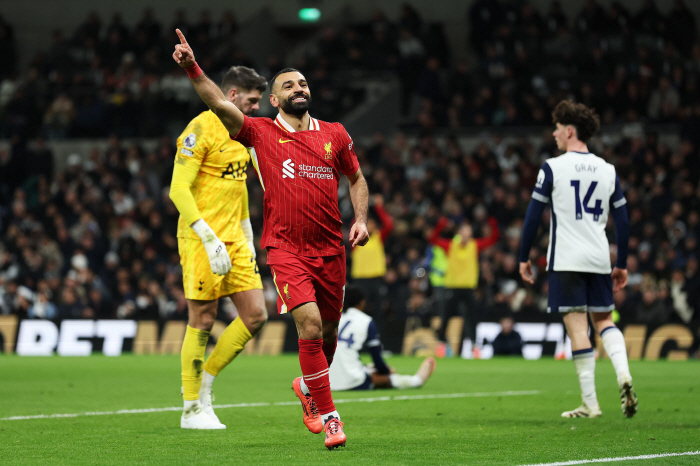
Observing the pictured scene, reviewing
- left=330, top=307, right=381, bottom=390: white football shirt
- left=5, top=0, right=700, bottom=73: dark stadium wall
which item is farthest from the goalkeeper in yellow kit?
left=5, top=0, right=700, bottom=73: dark stadium wall

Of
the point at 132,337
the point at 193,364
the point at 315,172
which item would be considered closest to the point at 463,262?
the point at 132,337

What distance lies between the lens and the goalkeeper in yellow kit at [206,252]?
7.08 meters

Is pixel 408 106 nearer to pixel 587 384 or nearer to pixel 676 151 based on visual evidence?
pixel 676 151

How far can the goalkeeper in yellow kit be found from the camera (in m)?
7.08

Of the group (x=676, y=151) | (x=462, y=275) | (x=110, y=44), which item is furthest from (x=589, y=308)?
(x=110, y=44)

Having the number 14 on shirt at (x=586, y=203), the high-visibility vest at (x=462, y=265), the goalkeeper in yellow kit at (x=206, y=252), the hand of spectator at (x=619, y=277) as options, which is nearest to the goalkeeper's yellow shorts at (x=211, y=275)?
the goalkeeper in yellow kit at (x=206, y=252)

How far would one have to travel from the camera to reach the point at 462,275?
56.4ft

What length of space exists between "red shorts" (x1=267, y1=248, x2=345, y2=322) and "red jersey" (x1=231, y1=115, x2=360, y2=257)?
6cm

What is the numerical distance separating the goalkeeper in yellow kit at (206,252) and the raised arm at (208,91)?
1.12 metres

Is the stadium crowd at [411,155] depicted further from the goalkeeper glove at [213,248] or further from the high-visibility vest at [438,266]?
the goalkeeper glove at [213,248]

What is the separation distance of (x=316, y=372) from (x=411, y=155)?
1739 cm

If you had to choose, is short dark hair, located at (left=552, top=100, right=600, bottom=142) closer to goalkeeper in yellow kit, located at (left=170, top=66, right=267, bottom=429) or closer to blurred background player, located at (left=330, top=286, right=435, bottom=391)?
goalkeeper in yellow kit, located at (left=170, top=66, right=267, bottom=429)

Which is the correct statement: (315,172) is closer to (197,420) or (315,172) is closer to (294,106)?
(294,106)

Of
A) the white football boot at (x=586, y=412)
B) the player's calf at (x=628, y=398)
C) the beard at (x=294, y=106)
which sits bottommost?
the white football boot at (x=586, y=412)
